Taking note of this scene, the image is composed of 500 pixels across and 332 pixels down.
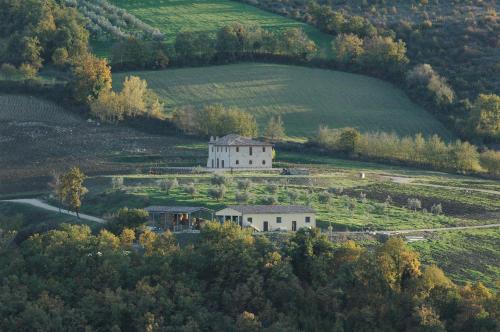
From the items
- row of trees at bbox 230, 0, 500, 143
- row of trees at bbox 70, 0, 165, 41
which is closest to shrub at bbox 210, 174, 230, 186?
row of trees at bbox 230, 0, 500, 143

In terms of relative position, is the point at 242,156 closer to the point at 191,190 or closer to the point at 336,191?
the point at 336,191

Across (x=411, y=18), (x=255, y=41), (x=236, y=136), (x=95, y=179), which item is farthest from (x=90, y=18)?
(x=95, y=179)

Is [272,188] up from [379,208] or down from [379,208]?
up

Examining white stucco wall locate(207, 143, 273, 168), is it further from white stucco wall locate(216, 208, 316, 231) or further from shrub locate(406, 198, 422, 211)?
white stucco wall locate(216, 208, 316, 231)

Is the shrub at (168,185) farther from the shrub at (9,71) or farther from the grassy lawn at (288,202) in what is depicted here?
the shrub at (9,71)

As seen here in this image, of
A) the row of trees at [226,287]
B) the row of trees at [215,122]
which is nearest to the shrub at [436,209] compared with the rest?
the row of trees at [226,287]

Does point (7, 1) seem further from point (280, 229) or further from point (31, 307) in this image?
point (31, 307)

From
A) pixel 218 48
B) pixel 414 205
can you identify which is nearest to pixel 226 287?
pixel 414 205
